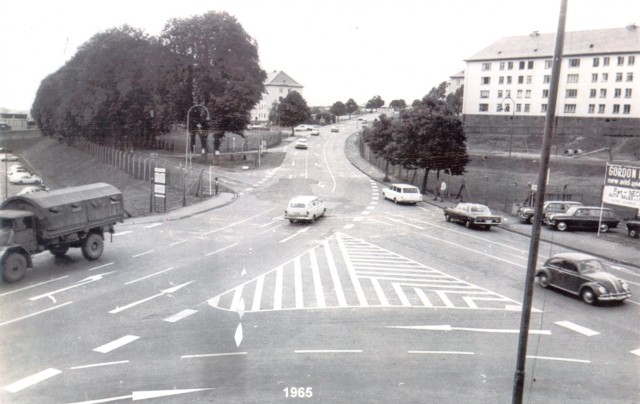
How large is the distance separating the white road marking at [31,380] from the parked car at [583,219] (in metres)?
31.0

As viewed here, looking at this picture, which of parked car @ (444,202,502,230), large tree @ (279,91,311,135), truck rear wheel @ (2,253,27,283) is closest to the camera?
truck rear wheel @ (2,253,27,283)

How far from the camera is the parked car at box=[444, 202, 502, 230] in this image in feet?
113

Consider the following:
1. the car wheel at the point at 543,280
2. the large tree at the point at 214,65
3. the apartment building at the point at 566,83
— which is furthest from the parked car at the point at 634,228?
the apartment building at the point at 566,83

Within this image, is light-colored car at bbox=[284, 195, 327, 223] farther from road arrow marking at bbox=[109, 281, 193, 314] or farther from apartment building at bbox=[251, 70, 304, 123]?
apartment building at bbox=[251, 70, 304, 123]

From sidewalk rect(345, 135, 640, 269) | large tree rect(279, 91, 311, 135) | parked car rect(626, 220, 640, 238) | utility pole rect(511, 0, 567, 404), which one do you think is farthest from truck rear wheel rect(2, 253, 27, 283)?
large tree rect(279, 91, 311, 135)

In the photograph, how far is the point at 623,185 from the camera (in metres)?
31.7

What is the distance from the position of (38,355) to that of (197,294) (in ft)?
21.2

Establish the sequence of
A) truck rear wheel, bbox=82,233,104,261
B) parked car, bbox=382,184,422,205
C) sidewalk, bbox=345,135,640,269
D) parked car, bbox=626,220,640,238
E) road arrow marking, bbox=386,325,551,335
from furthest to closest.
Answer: parked car, bbox=382,184,422,205 → parked car, bbox=626,220,640,238 → sidewalk, bbox=345,135,640,269 → truck rear wheel, bbox=82,233,104,261 → road arrow marking, bbox=386,325,551,335

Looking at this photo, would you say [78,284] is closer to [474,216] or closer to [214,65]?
[474,216]

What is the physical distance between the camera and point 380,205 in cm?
4341

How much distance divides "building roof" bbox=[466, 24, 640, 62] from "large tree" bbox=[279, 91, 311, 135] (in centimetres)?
3562

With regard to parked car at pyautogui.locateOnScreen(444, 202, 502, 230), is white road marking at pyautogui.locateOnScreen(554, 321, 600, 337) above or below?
below

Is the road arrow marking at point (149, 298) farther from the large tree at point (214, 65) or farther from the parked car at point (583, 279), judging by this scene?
the large tree at point (214, 65)

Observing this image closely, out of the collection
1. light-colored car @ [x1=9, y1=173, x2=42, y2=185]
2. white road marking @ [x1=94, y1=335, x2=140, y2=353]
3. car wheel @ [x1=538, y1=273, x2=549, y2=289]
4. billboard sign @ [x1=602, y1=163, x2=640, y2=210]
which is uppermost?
billboard sign @ [x1=602, y1=163, x2=640, y2=210]
